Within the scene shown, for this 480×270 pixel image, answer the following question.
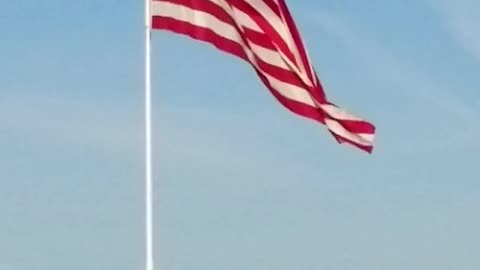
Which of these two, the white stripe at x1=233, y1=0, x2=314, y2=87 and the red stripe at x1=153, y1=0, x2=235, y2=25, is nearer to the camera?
the red stripe at x1=153, y1=0, x2=235, y2=25

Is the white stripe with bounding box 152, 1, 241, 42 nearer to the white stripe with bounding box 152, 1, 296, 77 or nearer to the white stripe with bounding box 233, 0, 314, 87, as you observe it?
the white stripe with bounding box 152, 1, 296, 77

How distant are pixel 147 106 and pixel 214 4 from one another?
2.08 metres

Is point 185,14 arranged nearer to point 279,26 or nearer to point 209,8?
point 209,8

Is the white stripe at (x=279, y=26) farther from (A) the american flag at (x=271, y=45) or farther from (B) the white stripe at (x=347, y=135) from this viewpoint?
(B) the white stripe at (x=347, y=135)

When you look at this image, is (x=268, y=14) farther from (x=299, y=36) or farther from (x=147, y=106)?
(x=147, y=106)

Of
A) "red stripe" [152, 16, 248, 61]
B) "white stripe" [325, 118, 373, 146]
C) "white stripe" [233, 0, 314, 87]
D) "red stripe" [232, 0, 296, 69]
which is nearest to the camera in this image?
"red stripe" [152, 16, 248, 61]

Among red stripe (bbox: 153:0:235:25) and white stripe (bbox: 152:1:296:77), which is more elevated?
red stripe (bbox: 153:0:235:25)

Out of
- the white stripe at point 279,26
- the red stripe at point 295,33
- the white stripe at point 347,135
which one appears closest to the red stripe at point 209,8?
the white stripe at point 279,26

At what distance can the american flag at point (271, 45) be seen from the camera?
24797mm

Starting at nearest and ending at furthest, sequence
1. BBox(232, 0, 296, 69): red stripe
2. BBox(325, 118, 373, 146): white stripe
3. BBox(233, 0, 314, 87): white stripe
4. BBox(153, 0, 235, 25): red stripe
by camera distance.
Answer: BBox(153, 0, 235, 25): red stripe
BBox(232, 0, 296, 69): red stripe
BBox(233, 0, 314, 87): white stripe
BBox(325, 118, 373, 146): white stripe

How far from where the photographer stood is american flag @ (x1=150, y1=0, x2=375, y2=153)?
81.4 ft

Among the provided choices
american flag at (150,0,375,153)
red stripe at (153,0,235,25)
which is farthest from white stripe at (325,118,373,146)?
red stripe at (153,0,235,25)

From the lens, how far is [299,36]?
86.3 ft

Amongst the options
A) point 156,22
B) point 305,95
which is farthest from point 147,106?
point 305,95
